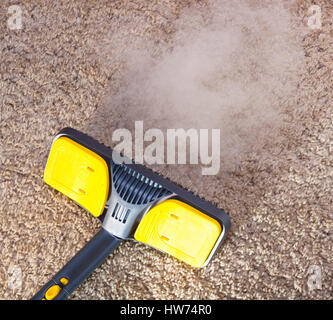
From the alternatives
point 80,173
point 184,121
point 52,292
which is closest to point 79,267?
point 52,292

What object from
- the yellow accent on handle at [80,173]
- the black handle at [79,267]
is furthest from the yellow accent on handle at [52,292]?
the yellow accent on handle at [80,173]

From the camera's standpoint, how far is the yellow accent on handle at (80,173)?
668 mm

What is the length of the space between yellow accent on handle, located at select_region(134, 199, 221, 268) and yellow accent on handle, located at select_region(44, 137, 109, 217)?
9 centimetres

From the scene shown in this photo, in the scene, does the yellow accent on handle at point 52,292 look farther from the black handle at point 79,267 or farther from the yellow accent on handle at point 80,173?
the yellow accent on handle at point 80,173

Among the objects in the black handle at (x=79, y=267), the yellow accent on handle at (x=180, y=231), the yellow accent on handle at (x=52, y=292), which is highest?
the yellow accent on handle at (x=180, y=231)

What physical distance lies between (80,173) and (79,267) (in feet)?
0.52

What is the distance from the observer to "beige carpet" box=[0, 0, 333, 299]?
0.73 m

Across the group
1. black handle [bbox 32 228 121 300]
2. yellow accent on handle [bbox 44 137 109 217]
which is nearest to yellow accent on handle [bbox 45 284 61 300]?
black handle [bbox 32 228 121 300]

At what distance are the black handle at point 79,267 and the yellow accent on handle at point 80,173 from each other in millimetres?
50

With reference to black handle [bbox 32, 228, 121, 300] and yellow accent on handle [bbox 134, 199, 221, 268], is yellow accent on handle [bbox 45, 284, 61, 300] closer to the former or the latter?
black handle [bbox 32, 228, 121, 300]

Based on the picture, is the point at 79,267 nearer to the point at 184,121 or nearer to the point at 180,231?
the point at 180,231

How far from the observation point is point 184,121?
798mm

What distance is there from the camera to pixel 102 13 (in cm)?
88
